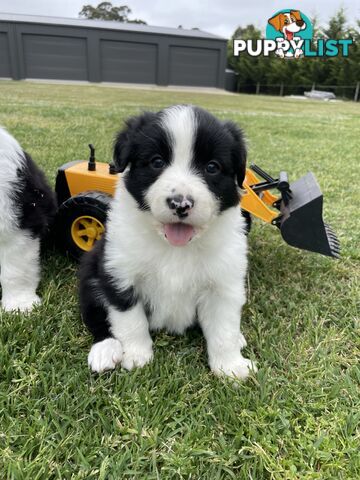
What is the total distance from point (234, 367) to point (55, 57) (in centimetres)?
4294

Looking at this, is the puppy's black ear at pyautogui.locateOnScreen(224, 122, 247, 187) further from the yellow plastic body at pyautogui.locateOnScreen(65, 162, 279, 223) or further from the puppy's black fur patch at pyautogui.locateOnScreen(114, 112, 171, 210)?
the yellow plastic body at pyautogui.locateOnScreen(65, 162, 279, 223)

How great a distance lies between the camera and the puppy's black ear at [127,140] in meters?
2.27

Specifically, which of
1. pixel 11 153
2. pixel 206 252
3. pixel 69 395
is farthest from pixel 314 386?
pixel 11 153

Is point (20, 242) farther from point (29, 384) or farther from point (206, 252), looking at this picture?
point (206, 252)

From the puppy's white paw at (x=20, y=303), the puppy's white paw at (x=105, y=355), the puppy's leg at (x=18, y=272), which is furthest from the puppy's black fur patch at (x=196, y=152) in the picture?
the puppy's white paw at (x=20, y=303)

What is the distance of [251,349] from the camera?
262 centimetres

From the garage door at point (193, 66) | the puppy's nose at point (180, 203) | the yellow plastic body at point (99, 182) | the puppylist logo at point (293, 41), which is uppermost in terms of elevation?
the puppylist logo at point (293, 41)

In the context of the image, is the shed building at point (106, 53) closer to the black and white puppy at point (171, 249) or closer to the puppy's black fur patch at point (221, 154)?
the black and white puppy at point (171, 249)

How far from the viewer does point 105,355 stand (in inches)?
92.1

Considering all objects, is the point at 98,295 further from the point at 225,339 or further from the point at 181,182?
the point at 181,182

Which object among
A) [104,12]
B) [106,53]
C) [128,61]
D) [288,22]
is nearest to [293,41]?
[288,22]

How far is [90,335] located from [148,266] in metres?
0.61

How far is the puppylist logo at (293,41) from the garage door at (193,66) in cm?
422

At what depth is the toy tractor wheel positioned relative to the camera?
127 inches
